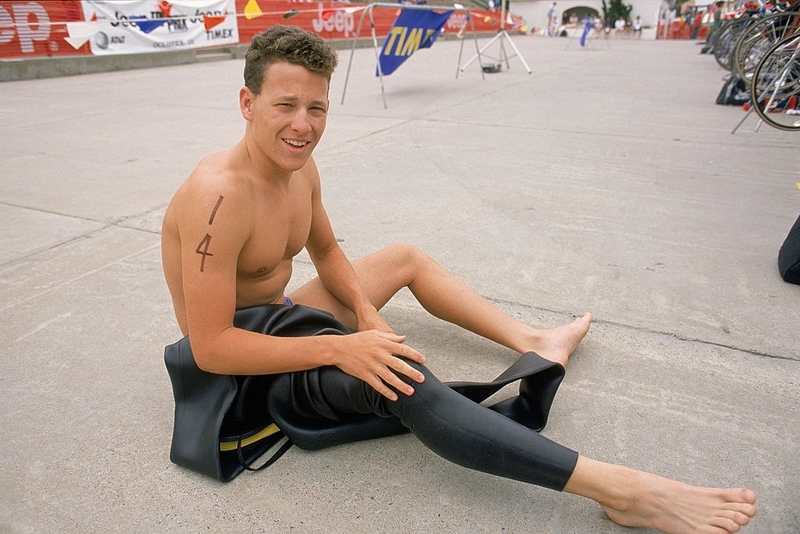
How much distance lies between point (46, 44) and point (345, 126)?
8580 millimetres

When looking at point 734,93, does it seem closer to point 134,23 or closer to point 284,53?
point 284,53

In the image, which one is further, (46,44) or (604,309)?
(46,44)

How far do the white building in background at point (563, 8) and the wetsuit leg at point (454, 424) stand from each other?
4401 cm

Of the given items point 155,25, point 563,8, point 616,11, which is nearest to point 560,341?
point 155,25

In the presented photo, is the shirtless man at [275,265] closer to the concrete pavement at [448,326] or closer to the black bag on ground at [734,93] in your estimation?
the concrete pavement at [448,326]

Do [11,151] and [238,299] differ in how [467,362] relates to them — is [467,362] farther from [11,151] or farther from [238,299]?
[11,151]

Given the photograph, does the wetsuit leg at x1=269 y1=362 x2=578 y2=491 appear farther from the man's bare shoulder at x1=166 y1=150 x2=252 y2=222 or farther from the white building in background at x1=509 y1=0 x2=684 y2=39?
the white building in background at x1=509 y1=0 x2=684 y2=39

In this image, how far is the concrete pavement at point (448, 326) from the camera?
155cm

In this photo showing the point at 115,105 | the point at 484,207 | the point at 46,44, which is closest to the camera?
the point at 484,207

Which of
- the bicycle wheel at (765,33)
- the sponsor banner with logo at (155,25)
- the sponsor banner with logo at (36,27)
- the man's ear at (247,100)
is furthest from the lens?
the sponsor banner with logo at (155,25)

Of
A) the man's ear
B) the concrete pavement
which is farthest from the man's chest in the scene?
the concrete pavement

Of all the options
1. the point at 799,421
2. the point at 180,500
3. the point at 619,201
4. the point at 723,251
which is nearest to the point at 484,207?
the point at 619,201

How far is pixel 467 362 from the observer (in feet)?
7.16

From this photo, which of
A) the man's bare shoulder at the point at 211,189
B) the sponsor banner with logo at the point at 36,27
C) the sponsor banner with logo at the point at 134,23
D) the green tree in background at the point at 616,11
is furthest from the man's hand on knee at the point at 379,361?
the green tree in background at the point at 616,11
